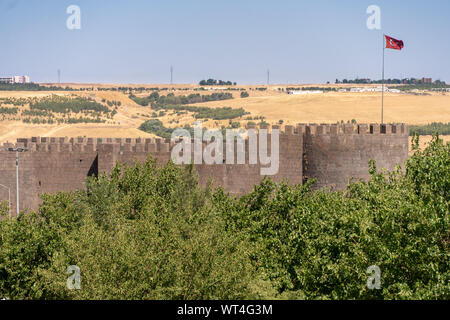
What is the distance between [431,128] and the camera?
92.7 m

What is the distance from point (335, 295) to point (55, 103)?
97471 mm

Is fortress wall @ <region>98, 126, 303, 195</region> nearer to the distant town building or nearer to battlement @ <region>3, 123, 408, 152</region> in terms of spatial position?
battlement @ <region>3, 123, 408, 152</region>

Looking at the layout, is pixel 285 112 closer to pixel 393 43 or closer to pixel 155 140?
pixel 393 43

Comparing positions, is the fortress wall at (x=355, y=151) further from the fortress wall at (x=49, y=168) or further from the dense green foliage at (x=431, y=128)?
the dense green foliage at (x=431, y=128)

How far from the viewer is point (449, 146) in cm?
2466

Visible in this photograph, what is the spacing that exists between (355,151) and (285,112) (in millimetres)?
77055

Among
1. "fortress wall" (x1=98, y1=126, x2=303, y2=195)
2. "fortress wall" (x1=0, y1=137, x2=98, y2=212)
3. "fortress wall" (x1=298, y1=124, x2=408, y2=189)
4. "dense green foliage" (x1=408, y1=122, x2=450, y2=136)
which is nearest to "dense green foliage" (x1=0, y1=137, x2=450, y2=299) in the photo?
"fortress wall" (x1=298, y1=124, x2=408, y2=189)

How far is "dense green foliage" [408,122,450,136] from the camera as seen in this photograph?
290ft

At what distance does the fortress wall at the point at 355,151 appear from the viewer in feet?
105

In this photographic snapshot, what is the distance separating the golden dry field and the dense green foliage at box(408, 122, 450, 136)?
131cm

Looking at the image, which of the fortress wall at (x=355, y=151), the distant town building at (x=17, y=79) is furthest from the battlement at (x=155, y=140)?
the distant town building at (x=17, y=79)

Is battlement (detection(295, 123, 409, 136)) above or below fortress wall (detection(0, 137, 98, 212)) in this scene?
above

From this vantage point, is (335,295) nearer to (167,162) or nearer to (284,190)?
(284,190)

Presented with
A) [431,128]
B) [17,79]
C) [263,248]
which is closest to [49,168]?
[263,248]
